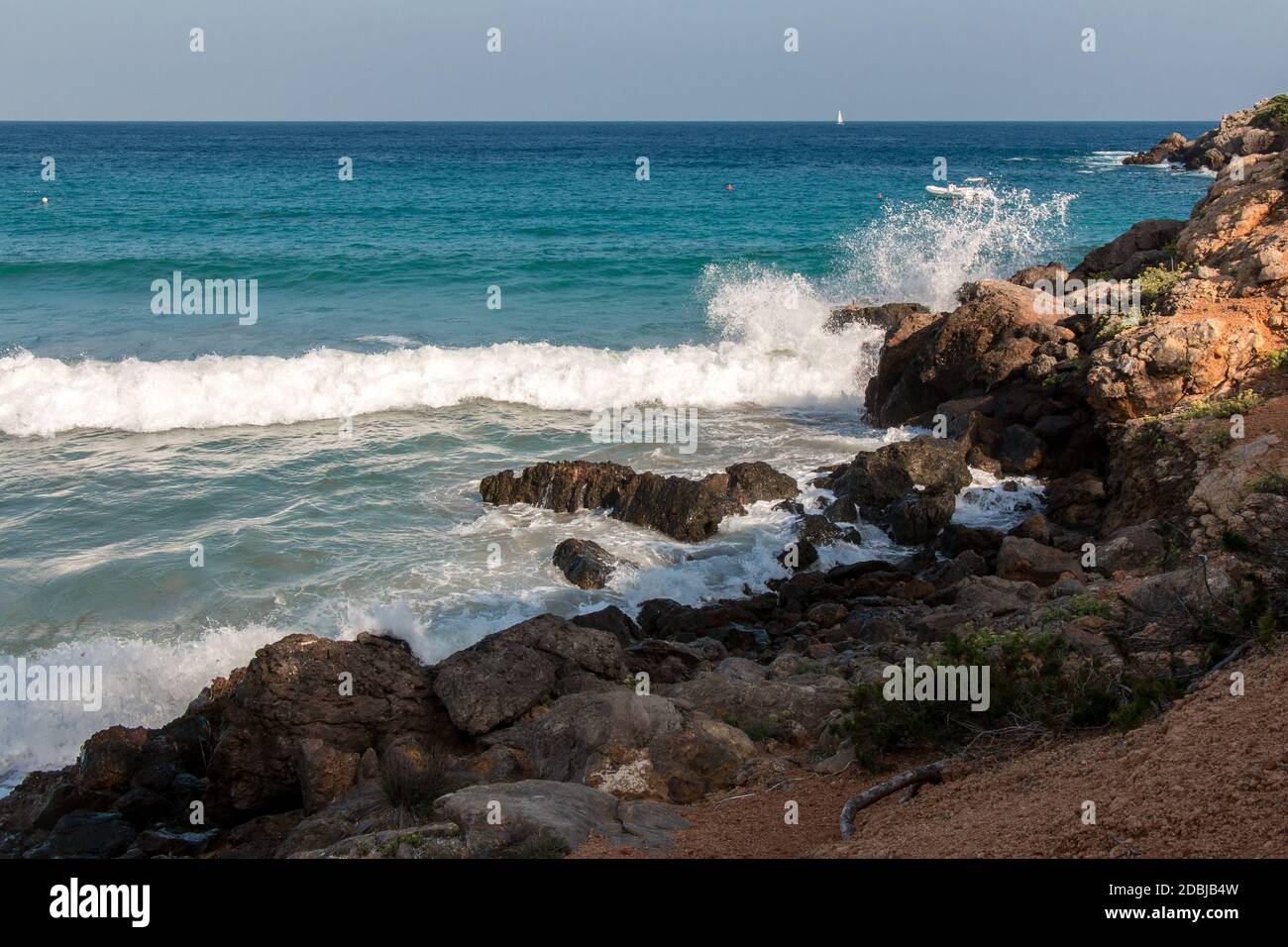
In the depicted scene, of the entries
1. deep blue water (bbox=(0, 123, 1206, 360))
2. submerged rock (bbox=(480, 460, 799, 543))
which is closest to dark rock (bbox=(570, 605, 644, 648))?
submerged rock (bbox=(480, 460, 799, 543))

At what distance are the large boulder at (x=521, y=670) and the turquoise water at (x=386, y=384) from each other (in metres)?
1.73

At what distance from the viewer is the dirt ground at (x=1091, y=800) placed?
Answer: 4.65 m

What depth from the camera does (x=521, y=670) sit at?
8891mm

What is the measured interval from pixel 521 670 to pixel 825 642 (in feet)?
10.6

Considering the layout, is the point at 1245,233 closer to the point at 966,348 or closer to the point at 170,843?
the point at 966,348

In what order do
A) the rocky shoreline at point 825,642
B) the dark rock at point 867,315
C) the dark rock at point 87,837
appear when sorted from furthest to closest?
the dark rock at point 867,315 < the dark rock at point 87,837 < the rocky shoreline at point 825,642

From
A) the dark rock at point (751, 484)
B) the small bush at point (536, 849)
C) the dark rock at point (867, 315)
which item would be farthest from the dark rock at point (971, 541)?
the dark rock at point (867, 315)

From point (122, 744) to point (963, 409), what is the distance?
11903 mm

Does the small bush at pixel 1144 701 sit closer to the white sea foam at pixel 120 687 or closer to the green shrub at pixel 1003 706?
the green shrub at pixel 1003 706

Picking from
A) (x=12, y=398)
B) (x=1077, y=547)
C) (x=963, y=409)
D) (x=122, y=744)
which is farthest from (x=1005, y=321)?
(x=12, y=398)

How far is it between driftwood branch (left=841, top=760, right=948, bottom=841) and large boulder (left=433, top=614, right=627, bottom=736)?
3226mm

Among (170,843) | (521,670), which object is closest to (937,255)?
(521,670)

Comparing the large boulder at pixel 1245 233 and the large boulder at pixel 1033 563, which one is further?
the large boulder at pixel 1245 233
